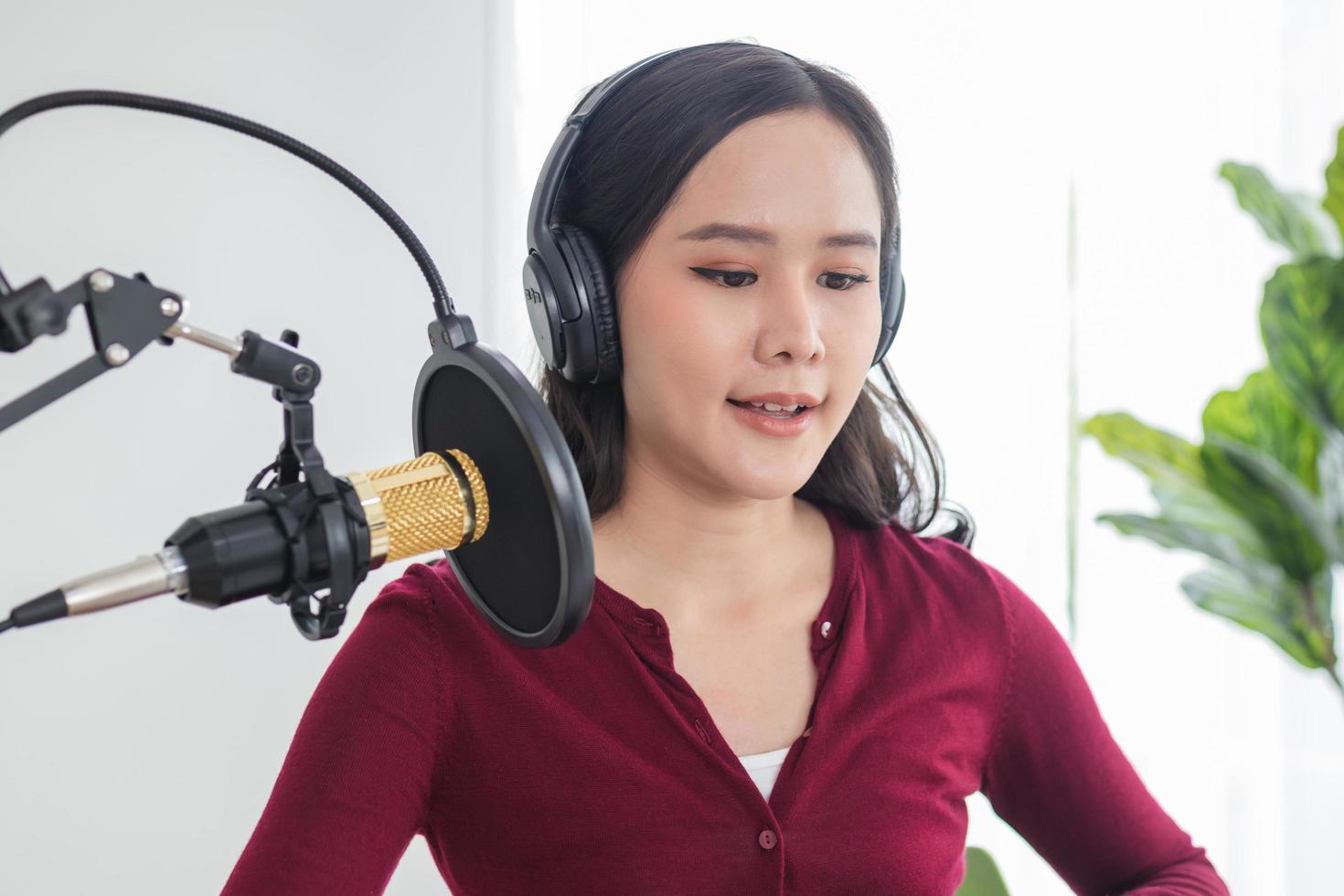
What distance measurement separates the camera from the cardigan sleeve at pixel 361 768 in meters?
0.93

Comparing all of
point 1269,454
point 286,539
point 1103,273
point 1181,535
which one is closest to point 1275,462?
point 1269,454

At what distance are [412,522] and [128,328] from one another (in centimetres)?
14

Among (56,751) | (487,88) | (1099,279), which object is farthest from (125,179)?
(1099,279)

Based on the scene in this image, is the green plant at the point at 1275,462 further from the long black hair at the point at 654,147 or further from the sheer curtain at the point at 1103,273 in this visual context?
the long black hair at the point at 654,147

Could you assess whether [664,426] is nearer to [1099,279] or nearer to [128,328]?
[128,328]

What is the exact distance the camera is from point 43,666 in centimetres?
161

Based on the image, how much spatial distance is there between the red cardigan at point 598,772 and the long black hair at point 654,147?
0.17 meters

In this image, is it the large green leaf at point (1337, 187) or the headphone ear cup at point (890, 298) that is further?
the large green leaf at point (1337, 187)

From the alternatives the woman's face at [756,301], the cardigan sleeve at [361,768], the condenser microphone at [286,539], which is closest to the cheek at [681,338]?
the woman's face at [756,301]

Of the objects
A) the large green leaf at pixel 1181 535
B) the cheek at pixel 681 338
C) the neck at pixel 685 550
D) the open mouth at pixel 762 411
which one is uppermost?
the cheek at pixel 681 338

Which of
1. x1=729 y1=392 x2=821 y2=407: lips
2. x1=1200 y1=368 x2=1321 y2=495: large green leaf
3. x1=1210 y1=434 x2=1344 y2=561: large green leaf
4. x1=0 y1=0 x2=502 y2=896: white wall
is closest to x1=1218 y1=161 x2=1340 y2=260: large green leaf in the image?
x1=1200 y1=368 x2=1321 y2=495: large green leaf

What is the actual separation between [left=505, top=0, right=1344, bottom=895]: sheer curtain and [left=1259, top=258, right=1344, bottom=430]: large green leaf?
1.52 ft

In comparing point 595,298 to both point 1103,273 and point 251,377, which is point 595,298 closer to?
point 251,377

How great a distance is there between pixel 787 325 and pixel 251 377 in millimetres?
543
